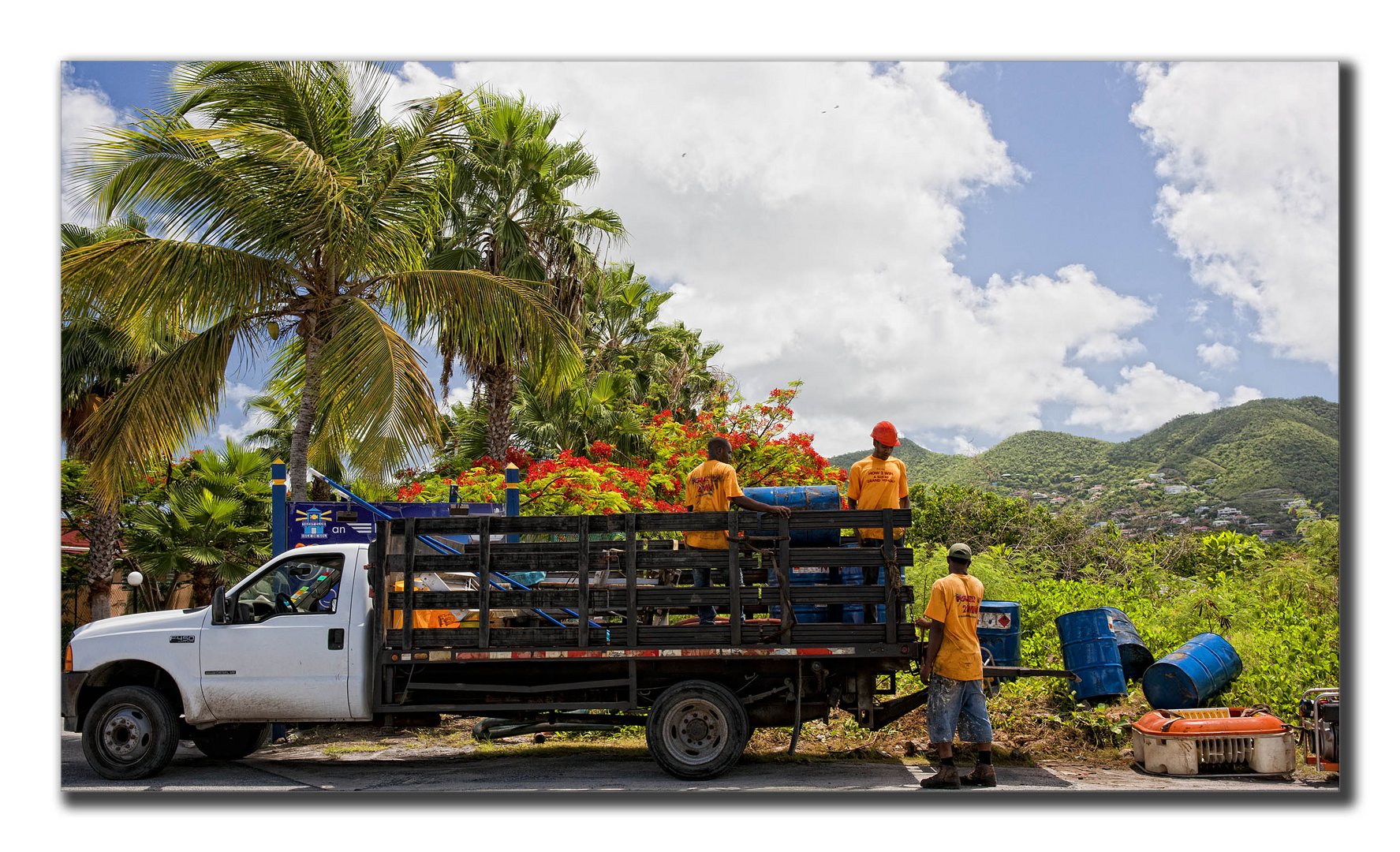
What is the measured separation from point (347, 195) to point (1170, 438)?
2130cm

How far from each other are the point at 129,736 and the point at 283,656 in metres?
1.36

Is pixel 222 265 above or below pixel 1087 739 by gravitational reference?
above

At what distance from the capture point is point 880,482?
314 inches

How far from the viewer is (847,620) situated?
7855 mm

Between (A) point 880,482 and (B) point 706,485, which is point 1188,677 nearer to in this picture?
(A) point 880,482

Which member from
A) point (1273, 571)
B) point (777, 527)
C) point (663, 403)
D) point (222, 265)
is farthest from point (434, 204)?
point (663, 403)

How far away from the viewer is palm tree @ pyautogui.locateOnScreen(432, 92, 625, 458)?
57.1 ft

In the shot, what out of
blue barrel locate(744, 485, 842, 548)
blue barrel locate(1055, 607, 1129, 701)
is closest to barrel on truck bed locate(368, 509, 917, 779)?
blue barrel locate(744, 485, 842, 548)

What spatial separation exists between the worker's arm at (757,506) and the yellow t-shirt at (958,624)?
1182 millimetres

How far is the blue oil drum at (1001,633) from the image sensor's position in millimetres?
8250

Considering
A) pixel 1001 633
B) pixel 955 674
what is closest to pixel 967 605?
pixel 955 674

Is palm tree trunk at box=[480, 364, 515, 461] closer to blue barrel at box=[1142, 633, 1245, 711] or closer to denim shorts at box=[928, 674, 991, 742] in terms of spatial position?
denim shorts at box=[928, 674, 991, 742]

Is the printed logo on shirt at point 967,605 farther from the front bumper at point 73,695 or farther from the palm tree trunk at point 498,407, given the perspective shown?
the palm tree trunk at point 498,407
